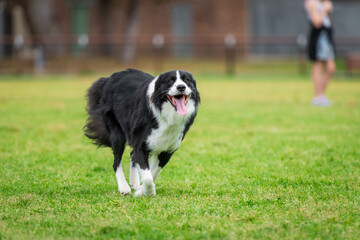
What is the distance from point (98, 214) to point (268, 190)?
175 cm

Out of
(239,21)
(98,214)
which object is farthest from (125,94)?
(239,21)

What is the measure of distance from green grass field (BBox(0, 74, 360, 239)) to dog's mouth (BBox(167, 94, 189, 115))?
796mm

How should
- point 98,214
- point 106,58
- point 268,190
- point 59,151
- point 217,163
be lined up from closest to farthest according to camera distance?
point 98,214 → point 268,190 → point 217,163 → point 59,151 → point 106,58

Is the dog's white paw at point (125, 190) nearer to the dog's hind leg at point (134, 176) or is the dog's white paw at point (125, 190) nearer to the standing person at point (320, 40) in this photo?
the dog's hind leg at point (134, 176)

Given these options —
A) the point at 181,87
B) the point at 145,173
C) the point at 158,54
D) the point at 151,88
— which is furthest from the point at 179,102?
the point at 158,54

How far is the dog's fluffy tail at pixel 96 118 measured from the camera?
20.4 ft

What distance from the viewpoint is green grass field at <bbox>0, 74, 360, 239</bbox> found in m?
4.45

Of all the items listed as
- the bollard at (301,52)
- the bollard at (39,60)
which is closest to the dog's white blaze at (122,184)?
the bollard at (39,60)

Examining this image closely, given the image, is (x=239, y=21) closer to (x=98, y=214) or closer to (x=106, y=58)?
(x=106, y=58)

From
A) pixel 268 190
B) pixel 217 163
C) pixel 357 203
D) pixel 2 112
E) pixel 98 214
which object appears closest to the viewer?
pixel 98 214

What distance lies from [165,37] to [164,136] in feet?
75.3

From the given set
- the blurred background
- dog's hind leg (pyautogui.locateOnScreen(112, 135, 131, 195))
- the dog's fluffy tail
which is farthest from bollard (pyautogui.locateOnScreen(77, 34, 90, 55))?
dog's hind leg (pyautogui.locateOnScreen(112, 135, 131, 195))

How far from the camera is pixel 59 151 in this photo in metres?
8.03

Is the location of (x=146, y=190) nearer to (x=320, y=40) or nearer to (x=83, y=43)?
(x=320, y=40)
